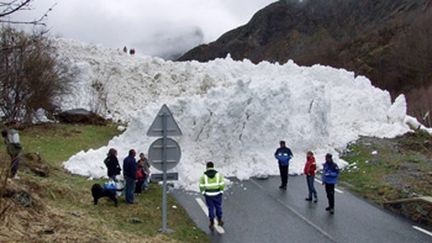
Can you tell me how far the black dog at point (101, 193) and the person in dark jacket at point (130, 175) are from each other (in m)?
0.43

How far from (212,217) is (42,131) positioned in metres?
16.8

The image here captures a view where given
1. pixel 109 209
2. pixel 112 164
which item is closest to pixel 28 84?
pixel 112 164

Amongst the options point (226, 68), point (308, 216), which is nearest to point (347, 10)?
point (226, 68)

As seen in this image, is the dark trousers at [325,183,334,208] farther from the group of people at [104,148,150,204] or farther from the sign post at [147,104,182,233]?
the group of people at [104,148,150,204]

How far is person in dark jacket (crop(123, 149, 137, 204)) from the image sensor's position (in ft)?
46.1

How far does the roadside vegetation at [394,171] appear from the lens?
1514 centimetres

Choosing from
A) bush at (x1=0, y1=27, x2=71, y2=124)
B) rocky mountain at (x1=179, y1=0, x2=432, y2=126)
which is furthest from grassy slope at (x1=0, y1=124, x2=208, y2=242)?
A: rocky mountain at (x1=179, y1=0, x2=432, y2=126)

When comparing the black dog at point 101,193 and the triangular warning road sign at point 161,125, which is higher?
the triangular warning road sign at point 161,125

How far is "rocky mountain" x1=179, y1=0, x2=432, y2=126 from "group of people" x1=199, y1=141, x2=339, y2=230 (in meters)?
30.3

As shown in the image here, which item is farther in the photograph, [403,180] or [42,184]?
[403,180]

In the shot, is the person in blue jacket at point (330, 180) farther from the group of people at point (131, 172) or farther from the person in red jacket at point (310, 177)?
the group of people at point (131, 172)

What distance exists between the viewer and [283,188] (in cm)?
1688

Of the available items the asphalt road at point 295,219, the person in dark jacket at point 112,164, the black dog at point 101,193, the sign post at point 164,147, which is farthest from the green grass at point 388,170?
the black dog at point 101,193

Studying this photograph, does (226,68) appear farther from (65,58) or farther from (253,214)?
(253,214)
